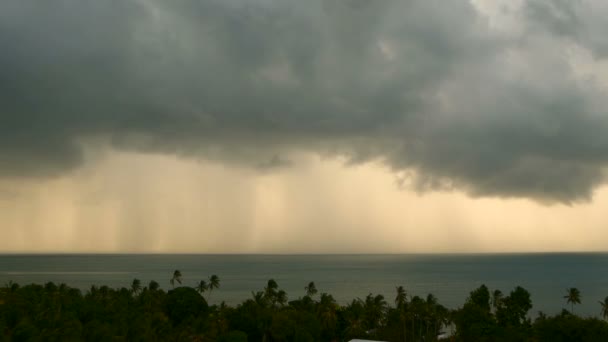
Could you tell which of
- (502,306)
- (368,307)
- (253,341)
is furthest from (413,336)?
(253,341)

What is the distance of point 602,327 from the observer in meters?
63.6

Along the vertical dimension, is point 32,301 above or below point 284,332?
above

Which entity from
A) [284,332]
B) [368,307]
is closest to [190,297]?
[284,332]

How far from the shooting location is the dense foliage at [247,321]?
5578 centimetres

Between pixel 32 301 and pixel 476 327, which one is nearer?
pixel 32 301

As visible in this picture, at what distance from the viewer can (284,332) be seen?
73.2 metres

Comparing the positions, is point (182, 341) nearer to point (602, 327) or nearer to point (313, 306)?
point (313, 306)

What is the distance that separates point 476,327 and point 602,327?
50.0 ft

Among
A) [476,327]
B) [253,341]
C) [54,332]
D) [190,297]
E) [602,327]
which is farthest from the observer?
[190,297]

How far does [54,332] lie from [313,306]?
51.8 meters

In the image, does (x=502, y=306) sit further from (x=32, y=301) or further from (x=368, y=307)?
(x=32, y=301)

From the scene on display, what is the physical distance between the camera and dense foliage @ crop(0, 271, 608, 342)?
183 feet

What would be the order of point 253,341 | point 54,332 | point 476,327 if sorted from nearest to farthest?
1. point 54,332
2. point 476,327
3. point 253,341

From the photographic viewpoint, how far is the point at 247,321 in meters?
79.8
